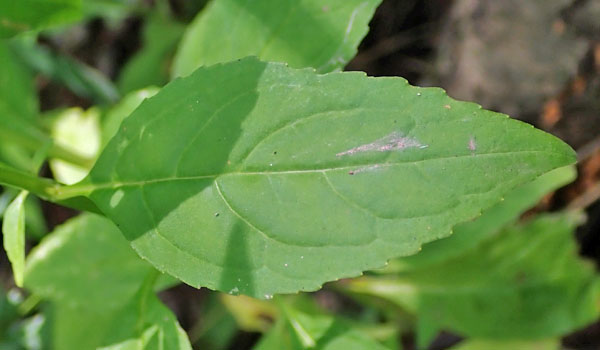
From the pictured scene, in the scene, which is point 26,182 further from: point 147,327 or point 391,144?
point 391,144

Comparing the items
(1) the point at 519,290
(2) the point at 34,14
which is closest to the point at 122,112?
(2) the point at 34,14

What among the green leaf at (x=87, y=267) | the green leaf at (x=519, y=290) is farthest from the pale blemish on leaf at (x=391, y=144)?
the green leaf at (x=519, y=290)

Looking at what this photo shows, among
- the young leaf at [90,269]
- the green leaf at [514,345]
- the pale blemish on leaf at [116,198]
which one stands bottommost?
the green leaf at [514,345]

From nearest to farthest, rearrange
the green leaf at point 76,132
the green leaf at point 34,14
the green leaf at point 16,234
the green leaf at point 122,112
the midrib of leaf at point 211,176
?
the midrib of leaf at point 211,176
the green leaf at point 16,234
the green leaf at point 34,14
the green leaf at point 122,112
the green leaf at point 76,132

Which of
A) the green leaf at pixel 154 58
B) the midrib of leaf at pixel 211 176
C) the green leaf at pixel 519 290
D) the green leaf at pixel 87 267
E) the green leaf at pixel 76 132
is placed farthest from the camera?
the green leaf at pixel 154 58

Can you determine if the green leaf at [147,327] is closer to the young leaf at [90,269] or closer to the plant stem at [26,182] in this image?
the plant stem at [26,182]

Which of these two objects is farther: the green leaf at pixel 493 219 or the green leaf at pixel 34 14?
the green leaf at pixel 493 219

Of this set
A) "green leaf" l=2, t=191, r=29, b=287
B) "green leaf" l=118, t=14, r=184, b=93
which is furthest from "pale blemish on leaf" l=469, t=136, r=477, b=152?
"green leaf" l=118, t=14, r=184, b=93
